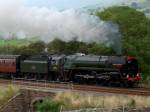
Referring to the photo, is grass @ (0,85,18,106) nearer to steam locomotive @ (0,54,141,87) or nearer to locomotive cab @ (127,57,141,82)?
steam locomotive @ (0,54,141,87)

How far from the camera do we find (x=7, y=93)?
3691cm

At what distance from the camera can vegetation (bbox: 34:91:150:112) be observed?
30.2m

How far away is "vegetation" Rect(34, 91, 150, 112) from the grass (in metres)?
3.36

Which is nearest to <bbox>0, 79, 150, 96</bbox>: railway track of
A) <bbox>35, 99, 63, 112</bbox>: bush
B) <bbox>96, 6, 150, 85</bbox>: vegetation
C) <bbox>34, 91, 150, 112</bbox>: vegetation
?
<bbox>34, 91, 150, 112</bbox>: vegetation

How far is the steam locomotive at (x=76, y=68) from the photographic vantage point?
36.9m

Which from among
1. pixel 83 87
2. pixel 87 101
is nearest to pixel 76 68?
pixel 83 87

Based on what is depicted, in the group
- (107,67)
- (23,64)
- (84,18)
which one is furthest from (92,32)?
(23,64)

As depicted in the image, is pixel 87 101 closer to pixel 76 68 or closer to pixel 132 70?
pixel 132 70

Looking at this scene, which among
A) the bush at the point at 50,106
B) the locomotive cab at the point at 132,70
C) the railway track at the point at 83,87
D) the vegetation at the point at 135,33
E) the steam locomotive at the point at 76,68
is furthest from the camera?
the vegetation at the point at 135,33

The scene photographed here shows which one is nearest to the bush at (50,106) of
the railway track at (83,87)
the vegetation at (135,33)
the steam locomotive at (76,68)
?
the railway track at (83,87)

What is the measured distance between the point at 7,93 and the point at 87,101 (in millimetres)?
8385

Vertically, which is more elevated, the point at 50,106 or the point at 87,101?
the point at 87,101

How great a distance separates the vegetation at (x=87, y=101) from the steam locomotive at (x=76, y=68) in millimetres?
4779

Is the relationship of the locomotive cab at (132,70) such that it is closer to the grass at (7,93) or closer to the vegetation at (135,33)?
the vegetation at (135,33)
